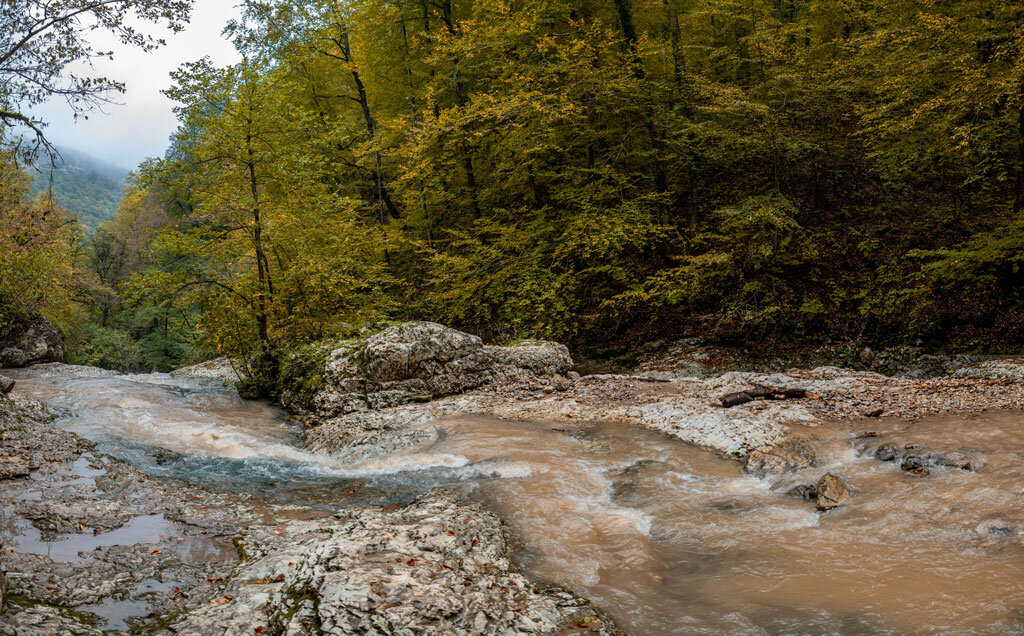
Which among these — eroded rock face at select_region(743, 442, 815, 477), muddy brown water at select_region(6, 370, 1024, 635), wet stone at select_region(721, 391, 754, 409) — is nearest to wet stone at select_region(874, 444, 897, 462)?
muddy brown water at select_region(6, 370, 1024, 635)

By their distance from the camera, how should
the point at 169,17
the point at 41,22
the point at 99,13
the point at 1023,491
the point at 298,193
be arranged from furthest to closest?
1. the point at 298,193
2. the point at 169,17
3. the point at 99,13
4. the point at 41,22
5. the point at 1023,491

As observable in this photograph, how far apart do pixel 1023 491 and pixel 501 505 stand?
179 inches

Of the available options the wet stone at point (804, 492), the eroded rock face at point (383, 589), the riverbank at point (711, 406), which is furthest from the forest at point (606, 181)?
the eroded rock face at point (383, 589)

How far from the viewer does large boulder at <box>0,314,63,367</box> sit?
16828 millimetres

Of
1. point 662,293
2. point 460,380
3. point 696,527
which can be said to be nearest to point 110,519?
point 696,527

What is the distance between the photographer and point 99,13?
618 centimetres

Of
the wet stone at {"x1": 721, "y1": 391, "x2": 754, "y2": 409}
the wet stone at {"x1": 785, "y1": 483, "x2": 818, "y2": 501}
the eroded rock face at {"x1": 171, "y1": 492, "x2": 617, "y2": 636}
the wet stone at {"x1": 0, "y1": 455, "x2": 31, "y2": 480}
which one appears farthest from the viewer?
the wet stone at {"x1": 721, "y1": 391, "x2": 754, "y2": 409}

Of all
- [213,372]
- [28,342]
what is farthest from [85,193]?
[213,372]

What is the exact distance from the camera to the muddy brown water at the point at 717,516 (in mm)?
3473

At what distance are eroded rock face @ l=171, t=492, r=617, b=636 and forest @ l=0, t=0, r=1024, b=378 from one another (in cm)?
746

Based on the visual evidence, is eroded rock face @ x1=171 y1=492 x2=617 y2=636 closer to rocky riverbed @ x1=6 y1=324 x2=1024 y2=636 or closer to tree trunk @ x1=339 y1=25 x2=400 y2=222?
rocky riverbed @ x1=6 y1=324 x2=1024 y2=636

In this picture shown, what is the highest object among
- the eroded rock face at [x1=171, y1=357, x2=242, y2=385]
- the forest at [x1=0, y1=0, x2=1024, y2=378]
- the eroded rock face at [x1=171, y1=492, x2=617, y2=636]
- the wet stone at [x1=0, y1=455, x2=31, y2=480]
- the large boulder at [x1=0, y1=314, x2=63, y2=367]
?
the forest at [x1=0, y1=0, x2=1024, y2=378]

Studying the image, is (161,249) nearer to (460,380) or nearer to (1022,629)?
(460,380)

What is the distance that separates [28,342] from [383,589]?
68.1 ft
